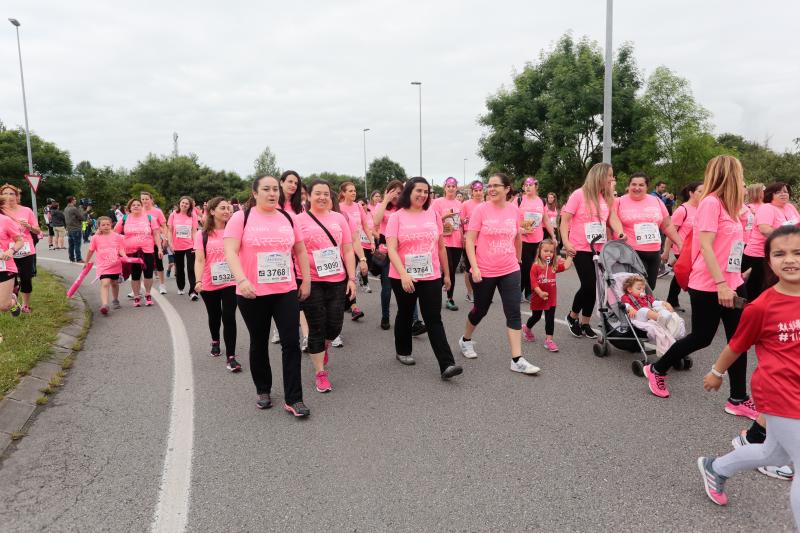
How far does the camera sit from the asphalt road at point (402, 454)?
2826 millimetres

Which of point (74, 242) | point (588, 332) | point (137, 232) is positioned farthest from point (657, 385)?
point (74, 242)

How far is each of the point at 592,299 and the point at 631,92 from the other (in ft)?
74.1

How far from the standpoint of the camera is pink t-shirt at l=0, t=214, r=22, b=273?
20.6ft

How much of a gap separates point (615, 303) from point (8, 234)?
23.9ft

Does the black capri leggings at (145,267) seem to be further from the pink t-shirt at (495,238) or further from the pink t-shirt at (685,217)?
the pink t-shirt at (685,217)

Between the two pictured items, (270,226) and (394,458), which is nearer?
(394,458)

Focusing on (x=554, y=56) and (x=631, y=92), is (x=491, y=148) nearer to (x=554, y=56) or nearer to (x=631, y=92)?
(x=554, y=56)

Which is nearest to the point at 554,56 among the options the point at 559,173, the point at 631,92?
the point at 631,92

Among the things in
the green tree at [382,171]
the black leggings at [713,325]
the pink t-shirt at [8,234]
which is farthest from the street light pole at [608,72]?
the green tree at [382,171]

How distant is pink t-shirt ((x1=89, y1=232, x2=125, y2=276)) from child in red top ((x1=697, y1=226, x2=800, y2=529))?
906 cm

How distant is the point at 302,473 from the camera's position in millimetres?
3309

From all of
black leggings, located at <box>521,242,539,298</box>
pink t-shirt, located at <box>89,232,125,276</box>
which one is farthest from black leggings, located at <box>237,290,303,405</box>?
pink t-shirt, located at <box>89,232,125,276</box>

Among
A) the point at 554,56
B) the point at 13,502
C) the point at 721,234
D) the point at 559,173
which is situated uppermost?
the point at 554,56

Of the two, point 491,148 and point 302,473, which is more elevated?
point 491,148
